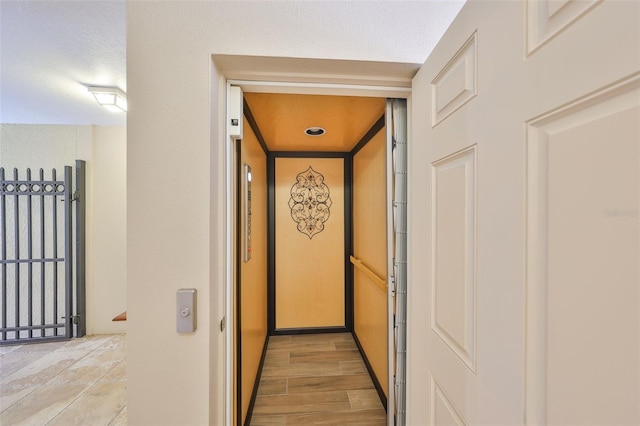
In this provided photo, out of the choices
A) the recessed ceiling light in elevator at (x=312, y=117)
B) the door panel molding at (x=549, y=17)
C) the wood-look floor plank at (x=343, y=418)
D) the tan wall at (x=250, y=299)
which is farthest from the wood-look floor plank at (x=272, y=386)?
the door panel molding at (x=549, y=17)

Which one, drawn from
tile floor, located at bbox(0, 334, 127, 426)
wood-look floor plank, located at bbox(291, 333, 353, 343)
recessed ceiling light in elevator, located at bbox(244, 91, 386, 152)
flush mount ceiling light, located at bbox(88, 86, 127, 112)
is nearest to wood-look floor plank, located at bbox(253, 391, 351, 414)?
wood-look floor plank, located at bbox(291, 333, 353, 343)

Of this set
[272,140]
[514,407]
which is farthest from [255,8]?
[272,140]

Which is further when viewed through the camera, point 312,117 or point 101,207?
point 101,207

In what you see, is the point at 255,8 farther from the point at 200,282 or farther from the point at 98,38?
the point at 98,38

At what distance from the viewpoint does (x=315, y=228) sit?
3.07 m

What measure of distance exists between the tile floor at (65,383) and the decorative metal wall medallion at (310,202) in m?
2.18

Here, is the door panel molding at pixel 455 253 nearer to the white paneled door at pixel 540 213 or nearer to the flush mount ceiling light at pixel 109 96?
the white paneled door at pixel 540 213

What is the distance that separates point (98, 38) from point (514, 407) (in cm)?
245

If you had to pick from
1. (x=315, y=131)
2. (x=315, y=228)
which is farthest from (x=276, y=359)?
(x=315, y=131)

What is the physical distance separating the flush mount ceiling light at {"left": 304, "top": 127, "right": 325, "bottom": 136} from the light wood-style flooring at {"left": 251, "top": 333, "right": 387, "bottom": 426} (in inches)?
86.1

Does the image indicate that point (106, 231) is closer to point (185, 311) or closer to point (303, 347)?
point (303, 347)

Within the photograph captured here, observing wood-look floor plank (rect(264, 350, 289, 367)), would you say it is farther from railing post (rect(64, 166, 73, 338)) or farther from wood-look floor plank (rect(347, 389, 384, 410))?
railing post (rect(64, 166, 73, 338))

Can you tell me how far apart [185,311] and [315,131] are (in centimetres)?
183

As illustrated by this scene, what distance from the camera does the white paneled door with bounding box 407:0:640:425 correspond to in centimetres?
37
